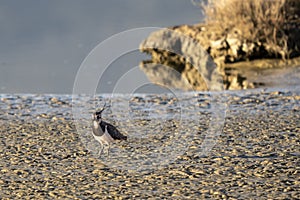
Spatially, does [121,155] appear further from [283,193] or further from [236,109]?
[236,109]

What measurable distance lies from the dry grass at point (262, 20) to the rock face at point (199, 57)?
220 mm

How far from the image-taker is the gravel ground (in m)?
8.45

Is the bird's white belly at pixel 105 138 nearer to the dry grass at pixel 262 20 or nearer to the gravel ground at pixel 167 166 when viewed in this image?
the gravel ground at pixel 167 166

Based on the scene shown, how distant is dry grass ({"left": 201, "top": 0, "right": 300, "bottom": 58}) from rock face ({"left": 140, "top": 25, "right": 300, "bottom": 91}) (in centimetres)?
22

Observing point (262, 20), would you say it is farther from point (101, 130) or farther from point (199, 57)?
point (101, 130)

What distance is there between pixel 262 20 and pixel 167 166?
12.3 meters

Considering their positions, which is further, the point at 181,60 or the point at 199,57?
the point at 181,60

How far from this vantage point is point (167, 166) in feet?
32.0

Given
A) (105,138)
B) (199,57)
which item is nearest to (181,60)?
(199,57)

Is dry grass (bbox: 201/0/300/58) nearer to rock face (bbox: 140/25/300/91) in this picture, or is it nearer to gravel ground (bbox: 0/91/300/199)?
rock face (bbox: 140/25/300/91)

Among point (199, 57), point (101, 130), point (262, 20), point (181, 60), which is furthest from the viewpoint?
point (181, 60)

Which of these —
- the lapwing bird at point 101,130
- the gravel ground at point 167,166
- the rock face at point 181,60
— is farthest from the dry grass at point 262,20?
the lapwing bird at point 101,130

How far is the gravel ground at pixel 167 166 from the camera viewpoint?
8.45 metres

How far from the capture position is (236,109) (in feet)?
47.3
